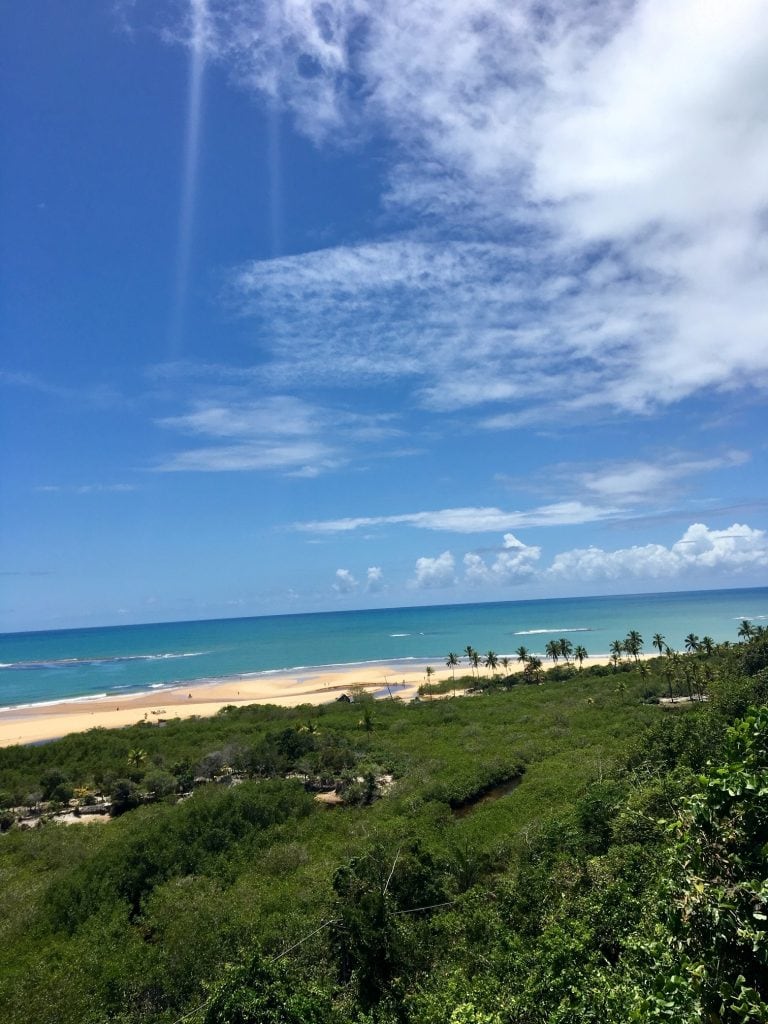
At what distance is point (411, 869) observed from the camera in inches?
784

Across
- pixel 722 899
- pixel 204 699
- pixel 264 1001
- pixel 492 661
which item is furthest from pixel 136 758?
pixel 492 661

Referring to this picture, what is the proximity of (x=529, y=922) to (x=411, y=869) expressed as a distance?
4.98 metres

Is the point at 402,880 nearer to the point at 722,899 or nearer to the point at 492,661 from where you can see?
the point at 722,899

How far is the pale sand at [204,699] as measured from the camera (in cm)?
6931

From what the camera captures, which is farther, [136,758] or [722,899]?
[136,758]

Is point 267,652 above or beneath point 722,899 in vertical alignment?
beneath

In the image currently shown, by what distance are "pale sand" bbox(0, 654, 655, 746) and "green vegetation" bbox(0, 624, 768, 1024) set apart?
79.5 feet

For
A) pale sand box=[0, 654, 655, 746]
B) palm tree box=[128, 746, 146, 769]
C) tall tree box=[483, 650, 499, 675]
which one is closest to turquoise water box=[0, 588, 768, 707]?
pale sand box=[0, 654, 655, 746]

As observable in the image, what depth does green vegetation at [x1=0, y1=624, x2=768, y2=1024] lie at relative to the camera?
24.1ft

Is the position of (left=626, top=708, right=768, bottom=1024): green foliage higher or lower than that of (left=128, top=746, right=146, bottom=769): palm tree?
higher

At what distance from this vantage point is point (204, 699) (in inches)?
3344

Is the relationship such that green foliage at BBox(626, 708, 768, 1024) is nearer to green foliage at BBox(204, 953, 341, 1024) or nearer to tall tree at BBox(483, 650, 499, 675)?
green foliage at BBox(204, 953, 341, 1024)

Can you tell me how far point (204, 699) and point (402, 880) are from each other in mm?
71945

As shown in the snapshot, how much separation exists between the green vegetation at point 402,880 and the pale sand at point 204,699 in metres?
24.2
